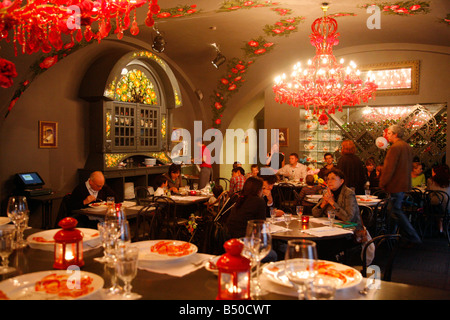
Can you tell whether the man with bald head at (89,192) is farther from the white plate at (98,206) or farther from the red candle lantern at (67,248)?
the red candle lantern at (67,248)

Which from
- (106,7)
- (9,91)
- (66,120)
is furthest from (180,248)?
(66,120)

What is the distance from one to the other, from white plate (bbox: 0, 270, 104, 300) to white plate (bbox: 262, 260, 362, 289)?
0.79 m

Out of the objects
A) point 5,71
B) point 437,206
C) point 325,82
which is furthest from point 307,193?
point 5,71

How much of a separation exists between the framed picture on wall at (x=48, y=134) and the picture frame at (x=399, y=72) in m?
6.95

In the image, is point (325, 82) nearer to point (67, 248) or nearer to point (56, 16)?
point (56, 16)

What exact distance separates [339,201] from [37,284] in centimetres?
324

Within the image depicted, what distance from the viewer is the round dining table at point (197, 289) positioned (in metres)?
1.68

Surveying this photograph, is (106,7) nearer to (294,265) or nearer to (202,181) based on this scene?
(294,265)

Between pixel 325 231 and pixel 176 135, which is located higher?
pixel 176 135

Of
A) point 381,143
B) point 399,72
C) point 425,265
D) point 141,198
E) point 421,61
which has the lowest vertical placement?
point 425,265

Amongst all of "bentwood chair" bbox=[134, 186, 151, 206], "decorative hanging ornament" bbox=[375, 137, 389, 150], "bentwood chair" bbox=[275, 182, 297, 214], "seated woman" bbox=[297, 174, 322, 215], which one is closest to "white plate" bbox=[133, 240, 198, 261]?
"bentwood chair" bbox=[134, 186, 151, 206]

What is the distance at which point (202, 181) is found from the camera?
29.7 ft

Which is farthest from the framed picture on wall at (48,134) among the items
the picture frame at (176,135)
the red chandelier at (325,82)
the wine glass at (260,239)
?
the wine glass at (260,239)

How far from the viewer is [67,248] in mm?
2117
